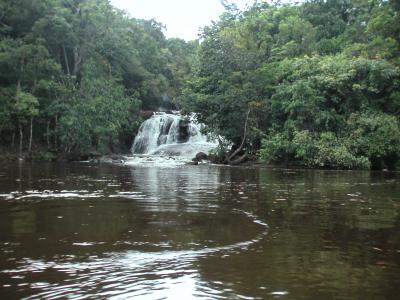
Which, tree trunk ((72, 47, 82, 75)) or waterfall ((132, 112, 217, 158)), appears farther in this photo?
tree trunk ((72, 47, 82, 75))

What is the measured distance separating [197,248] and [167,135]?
3516 cm

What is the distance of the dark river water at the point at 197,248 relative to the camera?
4.12 metres

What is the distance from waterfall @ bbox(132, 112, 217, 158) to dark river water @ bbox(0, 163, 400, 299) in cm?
2949

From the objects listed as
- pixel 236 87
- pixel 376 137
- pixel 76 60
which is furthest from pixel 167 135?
pixel 376 137

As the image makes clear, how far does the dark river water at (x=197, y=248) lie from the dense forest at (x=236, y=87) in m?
18.3

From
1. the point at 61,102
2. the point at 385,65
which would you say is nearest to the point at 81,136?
the point at 61,102

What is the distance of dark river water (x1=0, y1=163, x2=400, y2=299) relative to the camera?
4.12 m

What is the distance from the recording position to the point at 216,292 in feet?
13.1

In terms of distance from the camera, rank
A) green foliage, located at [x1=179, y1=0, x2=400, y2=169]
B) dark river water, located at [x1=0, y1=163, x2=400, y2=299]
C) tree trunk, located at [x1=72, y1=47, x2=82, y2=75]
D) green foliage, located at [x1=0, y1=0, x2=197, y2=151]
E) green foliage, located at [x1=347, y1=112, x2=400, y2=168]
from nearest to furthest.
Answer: dark river water, located at [x1=0, y1=163, x2=400, y2=299] → green foliage, located at [x1=347, y1=112, x2=400, y2=168] → green foliage, located at [x1=179, y1=0, x2=400, y2=169] → green foliage, located at [x1=0, y1=0, x2=197, y2=151] → tree trunk, located at [x1=72, y1=47, x2=82, y2=75]

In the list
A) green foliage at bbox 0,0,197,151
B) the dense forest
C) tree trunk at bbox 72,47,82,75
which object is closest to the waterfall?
the dense forest

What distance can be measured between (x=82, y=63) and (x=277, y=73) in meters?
21.0

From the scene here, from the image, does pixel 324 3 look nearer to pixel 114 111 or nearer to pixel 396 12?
pixel 396 12

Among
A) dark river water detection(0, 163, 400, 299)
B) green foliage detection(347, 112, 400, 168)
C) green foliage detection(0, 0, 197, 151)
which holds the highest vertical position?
green foliage detection(0, 0, 197, 151)

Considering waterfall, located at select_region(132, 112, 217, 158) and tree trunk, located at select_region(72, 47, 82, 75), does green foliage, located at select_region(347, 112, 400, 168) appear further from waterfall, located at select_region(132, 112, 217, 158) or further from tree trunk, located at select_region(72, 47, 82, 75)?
tree trunk, located at select_region(72, 47, 82, 75)
